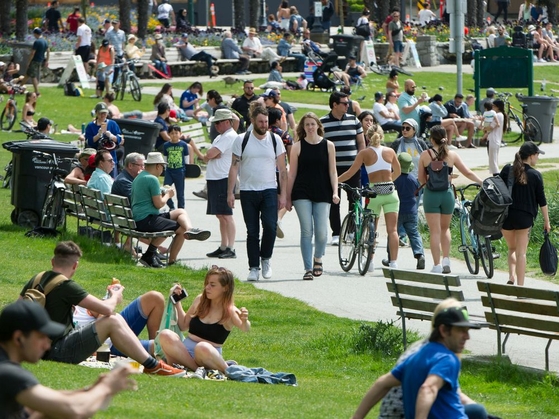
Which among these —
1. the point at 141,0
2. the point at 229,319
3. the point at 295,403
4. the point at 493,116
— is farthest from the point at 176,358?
the point at 141,0

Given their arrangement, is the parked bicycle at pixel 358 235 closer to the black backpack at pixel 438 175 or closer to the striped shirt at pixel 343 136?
the black backpack at pixel 438 175

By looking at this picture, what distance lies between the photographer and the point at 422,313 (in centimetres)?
1138

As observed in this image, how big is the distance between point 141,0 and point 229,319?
1457 inches

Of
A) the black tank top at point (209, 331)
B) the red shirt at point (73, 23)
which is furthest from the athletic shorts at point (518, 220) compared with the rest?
the red shirt at point (73, 23)

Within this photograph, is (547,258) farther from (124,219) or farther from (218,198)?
(124,219)

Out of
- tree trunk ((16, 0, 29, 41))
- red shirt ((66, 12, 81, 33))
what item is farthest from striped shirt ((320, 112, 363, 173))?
red shirt ((66, 12, 81, 33))

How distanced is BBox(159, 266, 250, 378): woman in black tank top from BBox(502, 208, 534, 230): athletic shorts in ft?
14.2

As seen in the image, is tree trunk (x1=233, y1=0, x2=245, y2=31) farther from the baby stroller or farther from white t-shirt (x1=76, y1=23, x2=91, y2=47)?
white t-shirt (x1=76, y1=23, x2=91, y2=47)

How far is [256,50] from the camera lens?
4350 centimetres

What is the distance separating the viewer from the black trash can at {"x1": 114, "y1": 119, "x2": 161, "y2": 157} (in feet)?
72.5

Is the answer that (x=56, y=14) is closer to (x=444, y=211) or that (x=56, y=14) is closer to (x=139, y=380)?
(x=444, y=211)

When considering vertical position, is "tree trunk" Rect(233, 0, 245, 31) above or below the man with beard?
above

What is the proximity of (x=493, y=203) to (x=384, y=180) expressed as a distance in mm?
2158

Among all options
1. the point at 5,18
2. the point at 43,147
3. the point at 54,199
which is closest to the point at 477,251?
the point at 54,199
